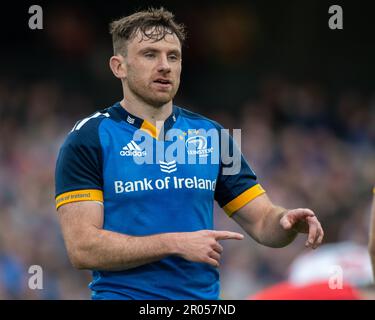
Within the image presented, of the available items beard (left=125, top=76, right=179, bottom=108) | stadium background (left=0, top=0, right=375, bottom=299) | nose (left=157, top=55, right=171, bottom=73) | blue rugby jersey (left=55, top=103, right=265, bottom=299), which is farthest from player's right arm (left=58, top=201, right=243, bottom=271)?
stadium background (left=0, top=0, right=375, bottom=299)

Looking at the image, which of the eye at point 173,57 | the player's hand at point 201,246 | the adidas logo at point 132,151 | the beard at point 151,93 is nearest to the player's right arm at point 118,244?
the player's hand at point 201,246

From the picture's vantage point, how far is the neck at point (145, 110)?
579 cm

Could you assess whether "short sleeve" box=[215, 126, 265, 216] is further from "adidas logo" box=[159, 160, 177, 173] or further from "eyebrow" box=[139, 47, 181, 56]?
"eyebrow" box=[139, 47, 181, 56]

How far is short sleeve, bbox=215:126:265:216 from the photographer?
593cm

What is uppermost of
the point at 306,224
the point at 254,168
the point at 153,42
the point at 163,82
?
the point at 153,42

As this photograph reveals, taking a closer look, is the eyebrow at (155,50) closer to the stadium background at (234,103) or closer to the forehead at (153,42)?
the forehead at (153,42)

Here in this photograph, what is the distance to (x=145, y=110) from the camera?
580 cm

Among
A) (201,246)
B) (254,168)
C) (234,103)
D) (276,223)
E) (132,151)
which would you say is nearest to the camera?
(201,246)

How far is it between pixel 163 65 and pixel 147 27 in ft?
0.92

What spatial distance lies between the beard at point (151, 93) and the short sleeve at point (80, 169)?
413 mm

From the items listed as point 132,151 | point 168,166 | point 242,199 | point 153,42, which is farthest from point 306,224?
point 153,42

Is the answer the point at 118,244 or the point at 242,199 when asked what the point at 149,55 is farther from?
the point at 118,244
